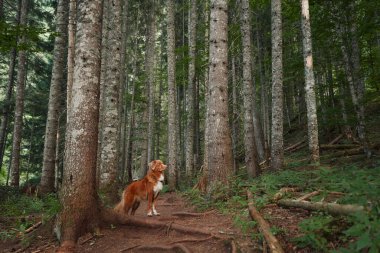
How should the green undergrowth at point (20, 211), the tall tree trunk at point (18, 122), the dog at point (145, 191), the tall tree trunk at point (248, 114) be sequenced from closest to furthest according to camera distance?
the green undergrowth at point (20, 211)
the dog at point (145, 191)
the tall tree trunk at point (248, 114)
the tall tree trunk at point (18, 122)

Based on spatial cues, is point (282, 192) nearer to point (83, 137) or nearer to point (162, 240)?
point (162, 240)

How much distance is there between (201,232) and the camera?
18.3ft

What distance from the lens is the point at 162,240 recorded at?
19.2 ft

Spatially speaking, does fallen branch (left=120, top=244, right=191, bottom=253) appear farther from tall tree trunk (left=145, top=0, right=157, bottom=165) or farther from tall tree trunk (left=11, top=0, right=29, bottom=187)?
tall tree trunk (left=145, top=0, right=157, bottom=165)

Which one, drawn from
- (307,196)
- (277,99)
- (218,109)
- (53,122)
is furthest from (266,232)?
(53,122)

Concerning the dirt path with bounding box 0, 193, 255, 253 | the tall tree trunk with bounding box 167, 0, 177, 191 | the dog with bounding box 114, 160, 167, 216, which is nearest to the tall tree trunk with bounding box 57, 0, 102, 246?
the dirt path with bounding box 0, 193, 255, 253

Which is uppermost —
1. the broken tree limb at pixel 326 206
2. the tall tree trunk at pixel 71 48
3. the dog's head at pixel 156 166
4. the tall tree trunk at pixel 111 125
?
the tall tree trunk at pixel 71 48

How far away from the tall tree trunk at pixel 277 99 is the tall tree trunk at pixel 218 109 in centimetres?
399

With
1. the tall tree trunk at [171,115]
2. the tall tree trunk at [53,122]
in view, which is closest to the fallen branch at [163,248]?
the tall tree trunk at [53,122]

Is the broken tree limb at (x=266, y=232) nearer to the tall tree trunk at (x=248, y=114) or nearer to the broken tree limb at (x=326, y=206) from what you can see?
the broken tree limb at (x=326, y=206)

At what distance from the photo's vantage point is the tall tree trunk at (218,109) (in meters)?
7.76

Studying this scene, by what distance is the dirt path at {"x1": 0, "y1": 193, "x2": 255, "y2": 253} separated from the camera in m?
4.99

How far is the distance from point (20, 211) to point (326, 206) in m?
9.03

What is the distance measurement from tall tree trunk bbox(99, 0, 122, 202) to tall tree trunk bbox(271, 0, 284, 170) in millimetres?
5722
